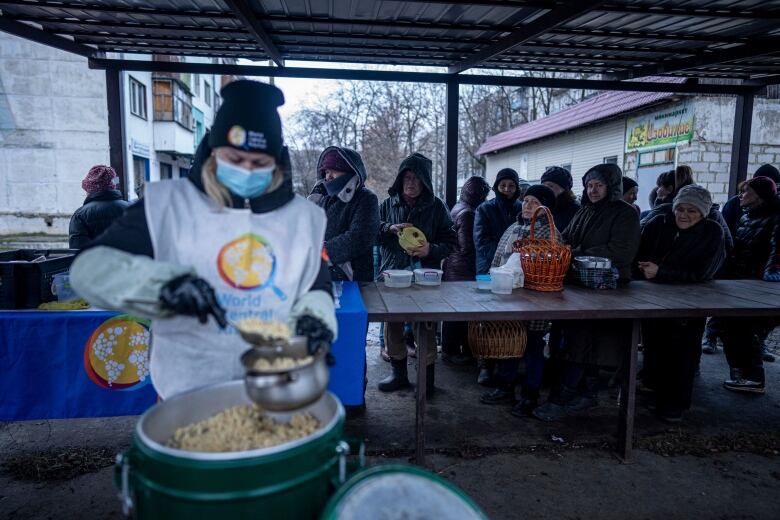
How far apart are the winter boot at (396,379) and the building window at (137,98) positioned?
18.0 m

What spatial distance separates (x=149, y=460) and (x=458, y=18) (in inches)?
150

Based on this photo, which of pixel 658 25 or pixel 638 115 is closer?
pixel 658 25

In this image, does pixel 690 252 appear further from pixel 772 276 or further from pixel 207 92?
pixel 207 92

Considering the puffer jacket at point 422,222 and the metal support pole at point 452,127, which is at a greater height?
the metal support pole at point 452,127

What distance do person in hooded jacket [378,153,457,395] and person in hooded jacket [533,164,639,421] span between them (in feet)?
3.61

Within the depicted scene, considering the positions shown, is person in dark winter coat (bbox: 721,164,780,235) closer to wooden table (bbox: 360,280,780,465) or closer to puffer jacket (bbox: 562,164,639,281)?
wooden table (bbox: 360,280,780,465)

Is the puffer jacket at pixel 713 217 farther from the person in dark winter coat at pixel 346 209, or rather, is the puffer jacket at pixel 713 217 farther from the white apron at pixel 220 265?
the white apron at pixel 220 265

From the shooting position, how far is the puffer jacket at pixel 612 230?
369cm

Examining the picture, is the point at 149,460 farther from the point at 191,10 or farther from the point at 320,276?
the point at 191,10

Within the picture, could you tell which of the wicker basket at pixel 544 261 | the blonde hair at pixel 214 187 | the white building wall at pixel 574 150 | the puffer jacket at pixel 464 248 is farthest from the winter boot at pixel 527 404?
the white building wall at pixel 574 150

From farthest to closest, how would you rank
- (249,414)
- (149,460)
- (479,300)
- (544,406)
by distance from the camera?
(544,406) → (479,300) → (249,414) → (149,460)

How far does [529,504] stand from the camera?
2879mm

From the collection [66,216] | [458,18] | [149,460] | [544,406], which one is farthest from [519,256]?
[66,216]

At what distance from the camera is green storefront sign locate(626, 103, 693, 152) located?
10.4m
